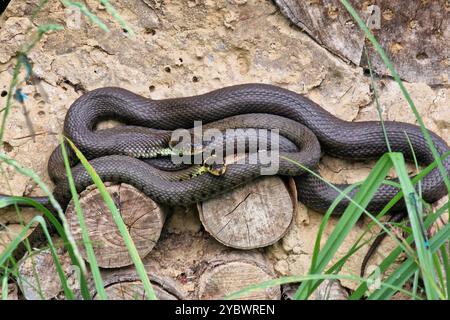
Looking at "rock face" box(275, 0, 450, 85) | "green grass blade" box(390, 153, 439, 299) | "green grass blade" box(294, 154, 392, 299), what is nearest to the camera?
"green grass blade" box(390, 153, 439, 299)

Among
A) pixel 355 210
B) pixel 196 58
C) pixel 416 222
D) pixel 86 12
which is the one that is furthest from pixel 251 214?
pixel 86 12

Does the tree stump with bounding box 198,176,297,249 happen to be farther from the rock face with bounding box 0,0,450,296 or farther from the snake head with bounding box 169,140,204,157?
the rock face with bounding box 0,0,450,296

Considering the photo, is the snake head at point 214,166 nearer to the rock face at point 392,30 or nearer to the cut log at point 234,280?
the cut log at point 234,280

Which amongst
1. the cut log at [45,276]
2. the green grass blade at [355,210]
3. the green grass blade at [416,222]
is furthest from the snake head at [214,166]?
the green grass blade at [416,222]

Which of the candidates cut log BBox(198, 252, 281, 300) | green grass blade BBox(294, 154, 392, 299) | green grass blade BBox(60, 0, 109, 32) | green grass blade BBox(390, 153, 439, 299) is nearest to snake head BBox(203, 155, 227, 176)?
cut log BBox(198, 252, 281, 300)

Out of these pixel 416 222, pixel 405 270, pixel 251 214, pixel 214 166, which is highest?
pixel 214 166

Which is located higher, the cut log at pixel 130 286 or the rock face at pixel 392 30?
the rock face at pixel 392 30

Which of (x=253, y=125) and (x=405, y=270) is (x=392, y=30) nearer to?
(x=253, y=125)
